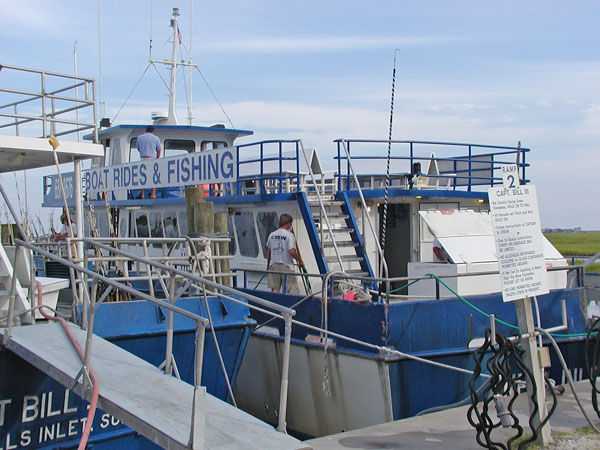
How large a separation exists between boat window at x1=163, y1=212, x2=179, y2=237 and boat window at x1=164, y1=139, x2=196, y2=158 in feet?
7.20

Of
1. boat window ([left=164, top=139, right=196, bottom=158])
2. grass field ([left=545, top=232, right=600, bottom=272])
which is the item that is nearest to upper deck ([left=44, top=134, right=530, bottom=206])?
boat window ([left=164, top=139, right=196, bottom=158])

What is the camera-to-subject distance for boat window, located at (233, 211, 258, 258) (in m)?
11.2

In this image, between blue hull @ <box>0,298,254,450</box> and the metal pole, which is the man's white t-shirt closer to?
blue hull @ <box>0,298,254,450</box>

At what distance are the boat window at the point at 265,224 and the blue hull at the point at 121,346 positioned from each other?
317 centimetres

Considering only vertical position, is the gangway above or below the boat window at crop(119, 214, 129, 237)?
below

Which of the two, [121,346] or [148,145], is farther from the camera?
[148,145]

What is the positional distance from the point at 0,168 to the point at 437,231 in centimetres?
581

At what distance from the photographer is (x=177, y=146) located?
14.9 metres

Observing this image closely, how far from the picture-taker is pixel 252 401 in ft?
32.7

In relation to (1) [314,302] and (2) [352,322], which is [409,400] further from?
(1) [314,302]

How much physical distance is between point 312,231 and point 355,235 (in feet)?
2.28

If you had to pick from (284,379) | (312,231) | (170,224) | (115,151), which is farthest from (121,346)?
(115,151)

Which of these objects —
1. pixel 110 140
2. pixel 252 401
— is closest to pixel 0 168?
pixel 252 401

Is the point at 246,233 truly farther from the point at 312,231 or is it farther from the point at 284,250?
the point at 312,231
